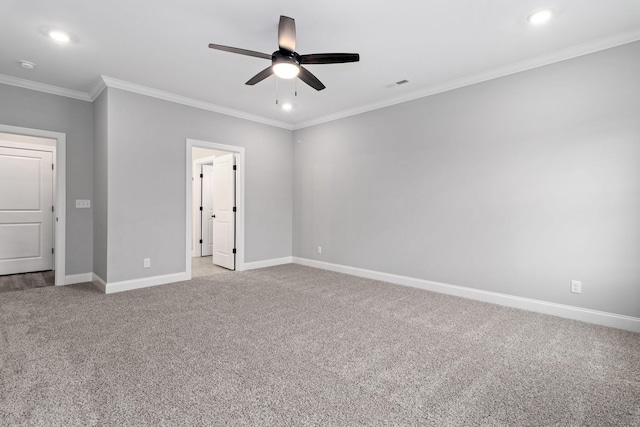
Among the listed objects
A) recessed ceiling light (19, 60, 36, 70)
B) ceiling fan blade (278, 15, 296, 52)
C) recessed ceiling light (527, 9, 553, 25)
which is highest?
recessed ceiling light (527, 9, 553, 25)

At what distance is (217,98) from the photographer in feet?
15.6

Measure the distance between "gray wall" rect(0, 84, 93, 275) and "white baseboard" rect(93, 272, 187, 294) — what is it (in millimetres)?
404

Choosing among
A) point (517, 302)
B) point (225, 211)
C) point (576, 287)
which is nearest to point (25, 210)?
point (225, 211)

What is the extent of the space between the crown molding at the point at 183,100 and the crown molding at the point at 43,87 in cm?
87

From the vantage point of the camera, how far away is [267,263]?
19.5 feet

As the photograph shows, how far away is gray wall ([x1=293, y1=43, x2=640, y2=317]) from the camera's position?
305 centimetres

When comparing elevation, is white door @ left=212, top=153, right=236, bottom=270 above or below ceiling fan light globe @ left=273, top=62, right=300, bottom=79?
Result: below

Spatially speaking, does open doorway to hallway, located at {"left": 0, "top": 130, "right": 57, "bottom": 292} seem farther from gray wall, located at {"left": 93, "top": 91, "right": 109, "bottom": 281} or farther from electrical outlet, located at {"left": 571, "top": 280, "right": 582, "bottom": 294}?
electrical outlet, located at {"left": 571, "top": 280, "right": 582, "bottom": 294}

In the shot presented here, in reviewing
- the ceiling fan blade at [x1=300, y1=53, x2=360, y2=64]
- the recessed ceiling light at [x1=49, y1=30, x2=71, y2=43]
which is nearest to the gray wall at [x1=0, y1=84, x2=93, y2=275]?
the recessed ceiling light at [x1=49, y1=30, x2=71, y2=43]

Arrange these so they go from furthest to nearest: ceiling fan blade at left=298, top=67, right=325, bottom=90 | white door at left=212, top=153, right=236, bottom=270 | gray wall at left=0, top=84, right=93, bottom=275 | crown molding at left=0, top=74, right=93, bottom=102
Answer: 1. white door at left=212, top=153, right=236, bottom=270
2. gray wall at left=0, top=84, right=93, bottom=275
3. crown molding at left=0, top=74, right=93, bottom=102
4. ceiling fan blade at left=298, top=67, right=325, bottom=90

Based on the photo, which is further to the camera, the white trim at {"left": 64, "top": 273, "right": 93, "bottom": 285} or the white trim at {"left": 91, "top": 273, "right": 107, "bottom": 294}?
the white trim at {"left": 64, "top": 273, "right": 93, "bottom": 285}

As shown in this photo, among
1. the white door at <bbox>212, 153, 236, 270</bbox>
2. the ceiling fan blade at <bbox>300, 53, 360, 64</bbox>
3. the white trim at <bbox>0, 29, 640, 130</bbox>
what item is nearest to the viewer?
the ceiling fan blade at <bbox>300, 53, 360, 64</bbox>

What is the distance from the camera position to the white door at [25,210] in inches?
204

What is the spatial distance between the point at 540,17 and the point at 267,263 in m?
5.05
